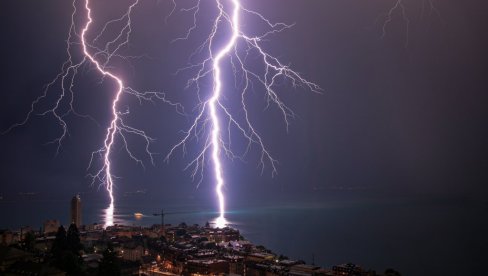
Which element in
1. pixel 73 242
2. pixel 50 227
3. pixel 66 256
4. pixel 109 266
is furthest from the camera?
pixel 50 227

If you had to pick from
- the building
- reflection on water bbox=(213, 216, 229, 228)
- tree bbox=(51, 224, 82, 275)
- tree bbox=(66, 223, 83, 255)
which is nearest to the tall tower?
the building

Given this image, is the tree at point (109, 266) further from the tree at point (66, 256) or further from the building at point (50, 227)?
the building at point (50, 227)

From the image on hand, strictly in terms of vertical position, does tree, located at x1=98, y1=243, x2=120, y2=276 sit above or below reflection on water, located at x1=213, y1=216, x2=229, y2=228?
above

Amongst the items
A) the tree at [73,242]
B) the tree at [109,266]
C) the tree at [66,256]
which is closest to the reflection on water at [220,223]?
the tree at [73,242]

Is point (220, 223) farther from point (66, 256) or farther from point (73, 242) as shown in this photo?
point (66, 256)

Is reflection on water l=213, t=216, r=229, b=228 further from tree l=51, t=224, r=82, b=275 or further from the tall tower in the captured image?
tree l=51, t=224, r=82, b=275

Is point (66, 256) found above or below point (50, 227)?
above

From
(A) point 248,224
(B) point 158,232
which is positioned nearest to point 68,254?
(B) point 158,232

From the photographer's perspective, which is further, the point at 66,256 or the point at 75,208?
the point at 75,208

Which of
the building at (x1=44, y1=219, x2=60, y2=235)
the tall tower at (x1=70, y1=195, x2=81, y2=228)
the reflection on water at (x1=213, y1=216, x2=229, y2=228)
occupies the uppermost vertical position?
the tall tower at (x1=70, y1=195, x2=81, y2=228)

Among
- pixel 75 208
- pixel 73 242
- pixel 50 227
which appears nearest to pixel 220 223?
pixel 75 208

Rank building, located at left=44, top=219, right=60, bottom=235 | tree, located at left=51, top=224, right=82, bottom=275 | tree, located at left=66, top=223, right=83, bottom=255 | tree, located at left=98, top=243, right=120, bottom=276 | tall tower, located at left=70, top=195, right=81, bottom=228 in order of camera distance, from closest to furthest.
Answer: tree, located at left=98, top=243, right=120, bottom=276 < tree, located at left=51, top=224, right=82, bottom=275 < tree, located at left=66, top=223, right=83, bottom=255 < building, located at left=44, top=219, right=60, bottom=235 < tall tower, located at left=70, top=195, right=81, bottom=228
